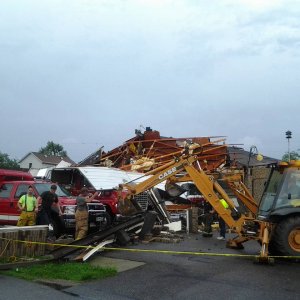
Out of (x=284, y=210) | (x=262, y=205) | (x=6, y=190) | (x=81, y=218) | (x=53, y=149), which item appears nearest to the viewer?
(x=284, y=210)

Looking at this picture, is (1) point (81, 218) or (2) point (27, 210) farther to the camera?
(2) point (27, 210)

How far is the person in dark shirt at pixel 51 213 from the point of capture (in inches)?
522

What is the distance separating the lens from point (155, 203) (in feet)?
53.9

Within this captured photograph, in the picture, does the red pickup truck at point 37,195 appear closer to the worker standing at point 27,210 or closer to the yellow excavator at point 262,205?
the worker standing at point 27,210

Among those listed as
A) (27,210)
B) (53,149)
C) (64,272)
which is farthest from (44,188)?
(53,149)

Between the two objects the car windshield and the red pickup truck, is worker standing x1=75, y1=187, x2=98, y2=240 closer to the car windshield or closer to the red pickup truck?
the red pickup truck

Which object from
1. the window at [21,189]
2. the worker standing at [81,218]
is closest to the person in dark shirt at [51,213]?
the worker standing at [81,218]

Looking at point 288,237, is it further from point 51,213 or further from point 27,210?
point 27,210

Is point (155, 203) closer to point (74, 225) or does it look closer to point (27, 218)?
point (74, 225)

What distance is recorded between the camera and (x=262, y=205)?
11523 millimetres

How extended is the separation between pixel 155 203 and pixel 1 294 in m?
9.43

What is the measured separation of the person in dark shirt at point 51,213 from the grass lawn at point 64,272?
3749 mm

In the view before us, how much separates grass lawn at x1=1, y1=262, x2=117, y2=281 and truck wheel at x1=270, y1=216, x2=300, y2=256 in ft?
12.5

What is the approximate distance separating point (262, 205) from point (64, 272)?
5.22 m
